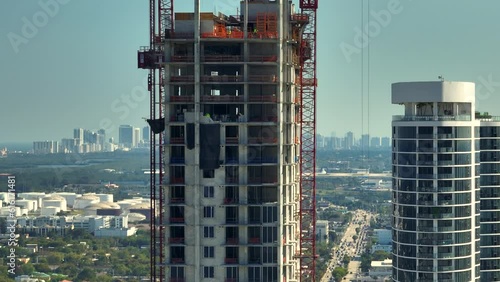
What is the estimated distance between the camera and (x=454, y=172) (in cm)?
5566

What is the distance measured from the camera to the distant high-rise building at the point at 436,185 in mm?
55281

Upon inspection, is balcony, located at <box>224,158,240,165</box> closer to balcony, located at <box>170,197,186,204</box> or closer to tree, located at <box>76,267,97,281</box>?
balcony, located at <box>170,197,186,204</box>

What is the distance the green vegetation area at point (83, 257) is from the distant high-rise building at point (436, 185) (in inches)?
2661

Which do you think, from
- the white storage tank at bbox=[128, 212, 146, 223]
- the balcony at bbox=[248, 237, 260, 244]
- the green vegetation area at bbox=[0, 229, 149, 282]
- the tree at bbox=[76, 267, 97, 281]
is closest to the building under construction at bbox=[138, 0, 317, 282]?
the balcony at bbox=[248, 237, 260, 244]

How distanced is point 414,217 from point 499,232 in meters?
8.40

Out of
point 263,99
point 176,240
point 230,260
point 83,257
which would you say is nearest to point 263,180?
point 263,99

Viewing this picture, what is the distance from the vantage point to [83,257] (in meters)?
140

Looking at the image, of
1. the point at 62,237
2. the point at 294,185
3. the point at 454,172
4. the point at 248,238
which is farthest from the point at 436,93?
the point at 62,237

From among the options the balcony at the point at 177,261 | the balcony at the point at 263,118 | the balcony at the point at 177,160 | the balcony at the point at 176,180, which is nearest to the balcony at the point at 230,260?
the balcony at the point at 177,261

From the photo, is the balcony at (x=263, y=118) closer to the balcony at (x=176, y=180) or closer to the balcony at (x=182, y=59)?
the balcony at (x=182, y=59)

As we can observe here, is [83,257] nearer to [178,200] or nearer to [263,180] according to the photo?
[178,200]

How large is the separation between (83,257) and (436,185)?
3707 inches

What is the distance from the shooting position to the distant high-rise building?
5528 cm

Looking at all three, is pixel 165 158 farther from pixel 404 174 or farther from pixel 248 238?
pixel 404 174
